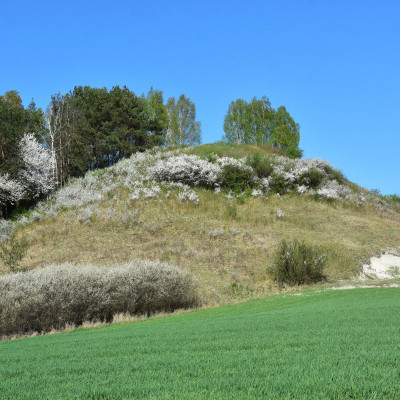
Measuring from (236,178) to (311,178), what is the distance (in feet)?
24.8

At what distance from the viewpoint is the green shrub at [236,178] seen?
119 feet

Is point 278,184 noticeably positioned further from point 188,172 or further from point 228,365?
point 228,365

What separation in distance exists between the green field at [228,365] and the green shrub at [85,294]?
7.38 meters

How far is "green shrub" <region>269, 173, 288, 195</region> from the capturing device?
37.1 metres

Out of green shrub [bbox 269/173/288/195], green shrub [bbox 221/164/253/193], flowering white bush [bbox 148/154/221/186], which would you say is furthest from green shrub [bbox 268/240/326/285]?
green shrub [bbox 269/173/288/195]

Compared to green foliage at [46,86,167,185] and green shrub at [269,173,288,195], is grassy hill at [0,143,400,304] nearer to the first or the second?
green shrub at [269,173,288,195]

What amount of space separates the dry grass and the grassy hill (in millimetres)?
69

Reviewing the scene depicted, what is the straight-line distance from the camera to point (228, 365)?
573cm

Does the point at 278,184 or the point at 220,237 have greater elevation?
the point at 278,184

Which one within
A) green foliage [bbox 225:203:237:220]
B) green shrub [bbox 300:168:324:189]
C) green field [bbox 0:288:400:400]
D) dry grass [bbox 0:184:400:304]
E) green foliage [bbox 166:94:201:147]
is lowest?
green field [bbox 0:288:400:400]

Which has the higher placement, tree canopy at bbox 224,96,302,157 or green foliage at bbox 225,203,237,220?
tree canopy at bbox 224,96,302,157

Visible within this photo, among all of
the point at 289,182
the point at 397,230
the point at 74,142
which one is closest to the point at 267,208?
the point at 289,182

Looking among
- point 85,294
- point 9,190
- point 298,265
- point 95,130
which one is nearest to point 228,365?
point 85,294

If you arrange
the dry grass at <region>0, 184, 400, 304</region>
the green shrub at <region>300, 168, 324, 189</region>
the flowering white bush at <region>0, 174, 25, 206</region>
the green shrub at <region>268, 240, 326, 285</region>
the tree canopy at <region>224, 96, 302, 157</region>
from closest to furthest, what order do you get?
1. the green shrub at <region>268, 240, 326, 285</region>
2. the dry grass at <region>0, 184, 400, 304</region>
3. the flowering white bush at <region>0, 174, 25, 206</region>
4. the green shrub at <region>300, 168, 324, 189</region>
5. the tree canopy at <region>224, 96, 302, 157</region>
